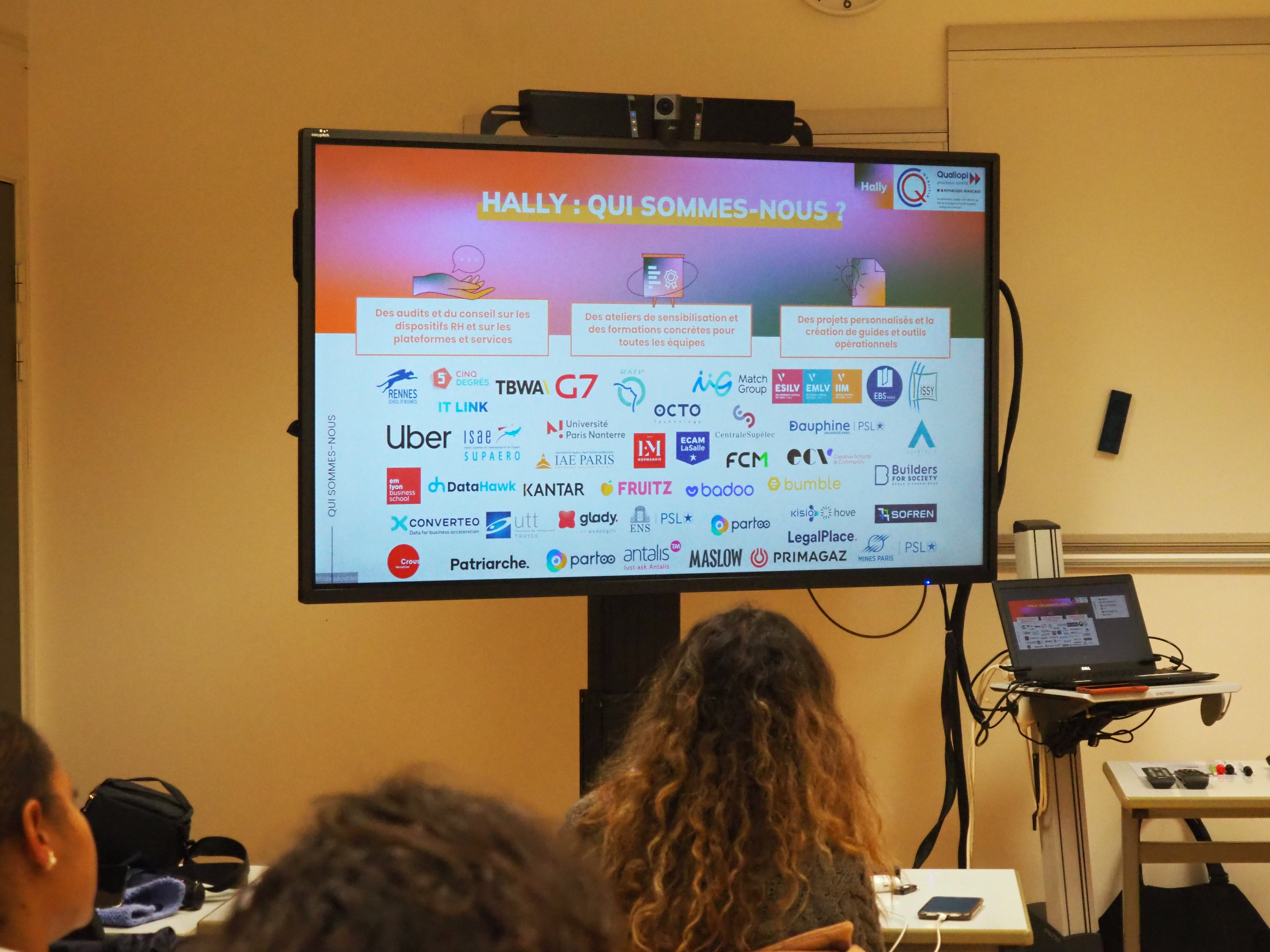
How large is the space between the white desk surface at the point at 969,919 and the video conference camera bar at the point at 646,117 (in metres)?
1.61

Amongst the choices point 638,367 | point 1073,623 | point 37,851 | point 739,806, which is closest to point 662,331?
point 638,367

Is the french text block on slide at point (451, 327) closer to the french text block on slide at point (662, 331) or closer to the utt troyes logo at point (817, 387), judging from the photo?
the french text block on slide at point (662, 331)

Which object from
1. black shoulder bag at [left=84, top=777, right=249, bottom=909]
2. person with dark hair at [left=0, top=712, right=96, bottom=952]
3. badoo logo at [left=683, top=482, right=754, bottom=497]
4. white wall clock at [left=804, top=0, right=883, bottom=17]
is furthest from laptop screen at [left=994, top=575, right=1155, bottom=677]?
person with dark hair at [left=0, top=712, right=96, bottom=952]

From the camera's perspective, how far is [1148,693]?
2502 mm

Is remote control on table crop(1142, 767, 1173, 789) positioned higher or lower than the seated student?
lower

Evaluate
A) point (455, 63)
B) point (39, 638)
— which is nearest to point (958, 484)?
point (455, 63)

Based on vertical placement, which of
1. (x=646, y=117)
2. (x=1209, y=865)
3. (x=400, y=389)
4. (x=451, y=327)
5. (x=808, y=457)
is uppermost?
(x=646, y=117)

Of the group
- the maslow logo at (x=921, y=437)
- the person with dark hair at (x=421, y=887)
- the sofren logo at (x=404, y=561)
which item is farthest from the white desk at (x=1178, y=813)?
the person with dark hair at (x=421, y=887)

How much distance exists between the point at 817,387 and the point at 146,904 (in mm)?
1715

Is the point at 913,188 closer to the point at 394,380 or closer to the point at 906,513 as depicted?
the point at 906,513

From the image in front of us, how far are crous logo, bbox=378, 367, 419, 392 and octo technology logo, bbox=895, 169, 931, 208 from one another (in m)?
1.17

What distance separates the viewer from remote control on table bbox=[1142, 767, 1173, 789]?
102 inches

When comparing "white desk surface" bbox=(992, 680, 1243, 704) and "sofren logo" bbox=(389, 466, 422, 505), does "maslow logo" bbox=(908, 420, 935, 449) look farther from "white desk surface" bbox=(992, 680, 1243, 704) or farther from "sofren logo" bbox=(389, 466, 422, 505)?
"sofren logo" bbox=(389, 466, 422, 505)

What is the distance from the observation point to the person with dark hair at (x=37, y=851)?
50.9 inches
